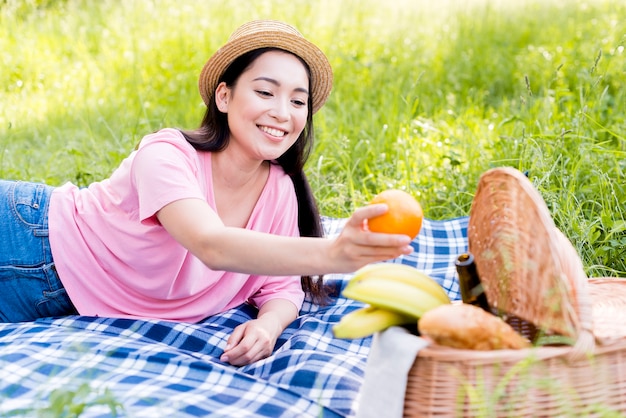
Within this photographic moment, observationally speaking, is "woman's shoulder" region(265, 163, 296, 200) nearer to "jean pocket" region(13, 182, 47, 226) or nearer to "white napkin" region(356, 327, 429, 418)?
"jean pocket" region(13, 182, 47, 226)

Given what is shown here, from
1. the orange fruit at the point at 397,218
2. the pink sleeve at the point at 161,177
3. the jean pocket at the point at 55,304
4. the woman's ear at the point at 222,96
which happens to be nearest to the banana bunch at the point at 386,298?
the orange fruit at the point at 397,218

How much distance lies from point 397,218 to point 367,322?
0.27 m

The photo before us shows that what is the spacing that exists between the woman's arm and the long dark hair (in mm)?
556

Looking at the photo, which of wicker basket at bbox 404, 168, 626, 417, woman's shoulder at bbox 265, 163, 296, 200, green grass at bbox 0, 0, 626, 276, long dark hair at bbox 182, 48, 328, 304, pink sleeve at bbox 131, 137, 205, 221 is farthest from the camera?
green grass at bbox 0, 0, 626, 276

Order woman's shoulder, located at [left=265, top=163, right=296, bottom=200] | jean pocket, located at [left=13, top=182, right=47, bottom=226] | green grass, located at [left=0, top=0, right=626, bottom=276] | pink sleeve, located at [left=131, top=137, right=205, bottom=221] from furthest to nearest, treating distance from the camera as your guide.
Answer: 1. green grass, located at [left=0, top=0, right=626, bottom=276]
2. woman's shoulder, located at [left=265, top=163, right=296, bottom=200]
3. jean pocket, located at [left=13, top=182, right=47, bottom=226]
4. pink sleeve, located at [left=131, top=137, right=205, bottom=221]

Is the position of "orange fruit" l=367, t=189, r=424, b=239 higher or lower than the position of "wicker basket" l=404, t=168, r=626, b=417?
higher

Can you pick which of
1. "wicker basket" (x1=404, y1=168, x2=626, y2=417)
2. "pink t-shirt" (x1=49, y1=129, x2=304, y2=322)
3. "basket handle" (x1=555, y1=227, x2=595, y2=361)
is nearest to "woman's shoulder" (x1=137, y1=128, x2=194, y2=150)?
"pink t-shirt" (x1=49, y1=129, x2=304, y2=322)

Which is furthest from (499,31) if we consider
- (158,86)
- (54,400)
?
(54,400)

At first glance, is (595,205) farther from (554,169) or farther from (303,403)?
(303,403)

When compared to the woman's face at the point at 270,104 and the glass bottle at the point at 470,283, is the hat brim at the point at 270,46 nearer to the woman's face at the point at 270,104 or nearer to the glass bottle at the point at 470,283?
the woman's face at the point at 270,104

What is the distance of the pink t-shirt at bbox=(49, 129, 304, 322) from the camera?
2.81 m

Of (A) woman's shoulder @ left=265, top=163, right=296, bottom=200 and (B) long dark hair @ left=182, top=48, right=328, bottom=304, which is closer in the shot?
(B) long dark hair @ left=182, top=48, right=328, bottom=304

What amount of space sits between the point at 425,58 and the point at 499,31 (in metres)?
0.99

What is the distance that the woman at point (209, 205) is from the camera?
274cm
